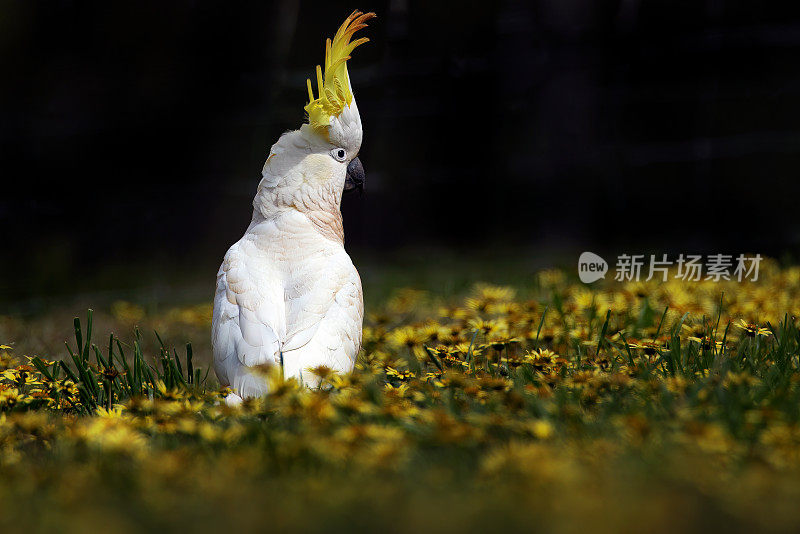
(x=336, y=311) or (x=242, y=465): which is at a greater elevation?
(x=336, y=311)

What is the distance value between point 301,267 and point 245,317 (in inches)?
8.6

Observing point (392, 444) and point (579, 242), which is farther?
point (579, 242)

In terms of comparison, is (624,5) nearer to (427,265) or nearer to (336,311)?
(427,265)

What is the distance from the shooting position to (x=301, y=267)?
7.32 feet

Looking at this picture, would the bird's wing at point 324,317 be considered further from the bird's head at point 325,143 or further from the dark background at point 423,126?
the dark background at point 423,126

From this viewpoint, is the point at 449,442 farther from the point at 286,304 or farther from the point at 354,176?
the point at 354,176

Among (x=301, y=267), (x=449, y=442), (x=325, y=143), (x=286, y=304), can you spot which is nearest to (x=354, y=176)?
(x=325, y=143)

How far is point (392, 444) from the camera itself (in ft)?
4.58

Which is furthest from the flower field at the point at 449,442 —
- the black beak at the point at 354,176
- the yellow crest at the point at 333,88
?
the yellow crest at the point at 333,88

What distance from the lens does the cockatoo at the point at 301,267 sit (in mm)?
2066

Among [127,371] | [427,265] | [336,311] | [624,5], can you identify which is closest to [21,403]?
[127,371]

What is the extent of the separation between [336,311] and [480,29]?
3.40 m

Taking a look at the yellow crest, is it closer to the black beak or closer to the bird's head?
the bird's head

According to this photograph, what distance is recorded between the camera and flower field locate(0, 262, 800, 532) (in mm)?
1170
